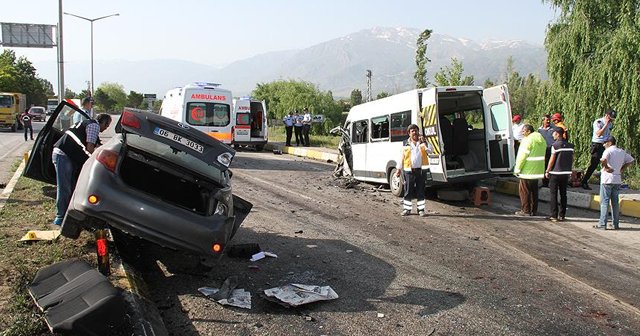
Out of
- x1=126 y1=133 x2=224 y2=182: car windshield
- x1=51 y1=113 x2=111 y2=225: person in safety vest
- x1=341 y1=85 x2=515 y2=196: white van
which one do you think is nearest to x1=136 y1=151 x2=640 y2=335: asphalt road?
x1=126 y1=133 x2=224 y2=182: car windshield

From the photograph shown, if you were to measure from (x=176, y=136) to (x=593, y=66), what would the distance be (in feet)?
49.1

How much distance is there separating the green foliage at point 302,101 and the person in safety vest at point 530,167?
1460 inches

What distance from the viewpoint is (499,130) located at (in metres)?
10.8

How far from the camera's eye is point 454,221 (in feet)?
29.8

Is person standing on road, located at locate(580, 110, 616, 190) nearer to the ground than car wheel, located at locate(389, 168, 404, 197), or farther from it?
farther from it

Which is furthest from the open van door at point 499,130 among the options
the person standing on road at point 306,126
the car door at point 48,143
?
the person standing on road at point 306,126

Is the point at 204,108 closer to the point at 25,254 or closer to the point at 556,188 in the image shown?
the point at 556,188

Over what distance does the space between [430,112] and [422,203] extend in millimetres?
1892

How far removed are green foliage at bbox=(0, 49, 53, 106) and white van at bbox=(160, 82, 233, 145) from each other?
4451 cm

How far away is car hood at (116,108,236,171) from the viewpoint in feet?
16.1

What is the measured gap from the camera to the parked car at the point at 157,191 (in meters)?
4.61

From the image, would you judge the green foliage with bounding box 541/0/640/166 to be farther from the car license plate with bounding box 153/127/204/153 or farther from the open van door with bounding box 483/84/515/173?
the car license plate with bounding box 153/127/204/153

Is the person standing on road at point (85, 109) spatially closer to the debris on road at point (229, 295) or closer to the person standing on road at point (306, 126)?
the debris on road at point (229, 295)

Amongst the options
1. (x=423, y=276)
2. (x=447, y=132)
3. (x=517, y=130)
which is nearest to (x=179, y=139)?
(x=423, y=276)
